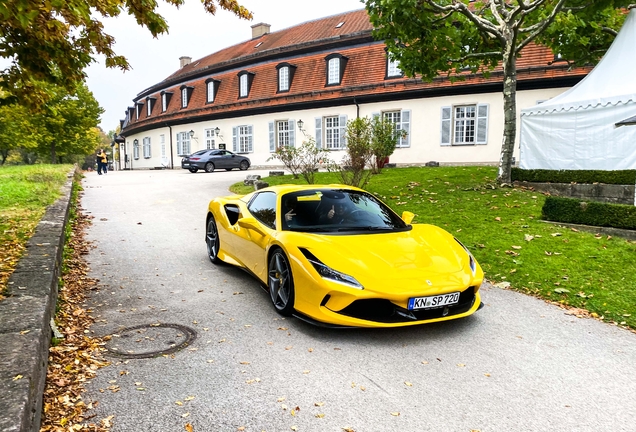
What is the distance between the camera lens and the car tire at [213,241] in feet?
22.6

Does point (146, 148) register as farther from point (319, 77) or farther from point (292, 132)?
point (319, 77)

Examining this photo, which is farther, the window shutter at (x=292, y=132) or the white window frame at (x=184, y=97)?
the white window frame at (x=184, y=97)

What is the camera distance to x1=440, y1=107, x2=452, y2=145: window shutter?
2438cm

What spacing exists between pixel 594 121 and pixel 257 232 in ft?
37.8

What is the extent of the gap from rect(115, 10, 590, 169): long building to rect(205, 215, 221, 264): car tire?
49.3 feet

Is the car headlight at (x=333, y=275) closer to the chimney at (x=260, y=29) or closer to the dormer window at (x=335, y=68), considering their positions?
the dormer window at (x=335, y=68)

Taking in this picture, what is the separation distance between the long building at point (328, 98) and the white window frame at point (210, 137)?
77 millimetres

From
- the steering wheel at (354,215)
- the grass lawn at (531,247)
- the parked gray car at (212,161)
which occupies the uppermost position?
the parked gray car at (212,161)

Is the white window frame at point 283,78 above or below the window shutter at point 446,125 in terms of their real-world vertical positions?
above

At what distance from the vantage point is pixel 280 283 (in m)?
4.81

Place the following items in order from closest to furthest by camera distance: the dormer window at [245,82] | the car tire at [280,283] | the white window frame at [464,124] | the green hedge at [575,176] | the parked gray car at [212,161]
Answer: the car tire at [280,283] → the green hedge at [575,176] → the white window frame at [464,124] → the parked gray car at [212,161] → the dormer window at [245,82]

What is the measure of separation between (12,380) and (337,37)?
28.1m

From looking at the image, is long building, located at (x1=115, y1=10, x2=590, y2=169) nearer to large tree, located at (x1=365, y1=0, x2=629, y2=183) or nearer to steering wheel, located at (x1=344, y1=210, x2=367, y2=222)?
large tree, located at (x1=365, y1=0, x2=629, y2=183)

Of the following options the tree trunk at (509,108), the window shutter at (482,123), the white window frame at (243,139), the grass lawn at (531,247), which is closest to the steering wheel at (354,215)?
the grass lawn at (531,247)
